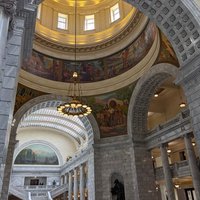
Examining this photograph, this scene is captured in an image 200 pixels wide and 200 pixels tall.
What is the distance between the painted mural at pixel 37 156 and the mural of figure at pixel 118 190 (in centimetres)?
1763

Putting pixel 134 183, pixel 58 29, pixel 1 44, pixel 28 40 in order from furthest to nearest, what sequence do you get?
pixel 58 29 < pixel 134 183 < pixel 28 40 < pixel 1 44

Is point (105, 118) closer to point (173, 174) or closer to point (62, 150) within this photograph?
point (173, 174)

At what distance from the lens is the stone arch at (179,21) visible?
7574 millimetres

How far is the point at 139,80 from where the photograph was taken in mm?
15164

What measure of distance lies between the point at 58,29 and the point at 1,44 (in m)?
14.4

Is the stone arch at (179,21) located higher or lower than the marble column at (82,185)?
higher

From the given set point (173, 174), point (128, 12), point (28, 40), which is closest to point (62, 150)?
point (173, 174)

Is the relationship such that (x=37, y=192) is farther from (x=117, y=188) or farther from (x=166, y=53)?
(x=166, y=53)

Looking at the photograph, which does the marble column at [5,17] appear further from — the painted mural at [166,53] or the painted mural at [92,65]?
the painted mural at [92,65]

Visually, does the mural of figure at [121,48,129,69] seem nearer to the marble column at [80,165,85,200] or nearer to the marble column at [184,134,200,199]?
the marble column at [184,134,200,199]

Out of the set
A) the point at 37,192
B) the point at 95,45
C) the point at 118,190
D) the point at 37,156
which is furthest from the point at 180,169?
the point at 37,156

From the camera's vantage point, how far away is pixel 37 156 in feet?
101

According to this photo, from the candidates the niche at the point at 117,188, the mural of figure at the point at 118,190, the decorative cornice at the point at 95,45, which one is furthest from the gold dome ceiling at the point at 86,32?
the mural of figure at the point at 118,190

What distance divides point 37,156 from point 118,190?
18241mm
